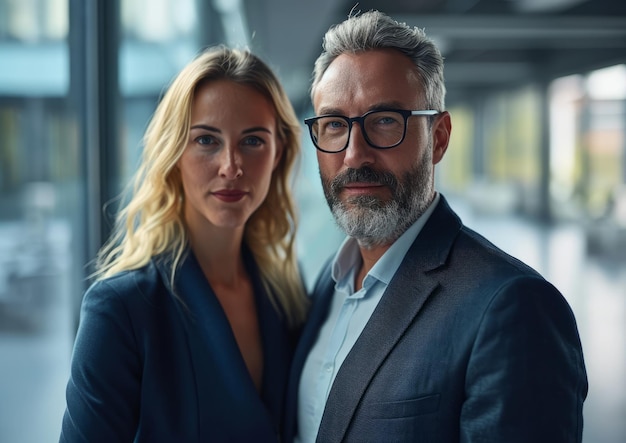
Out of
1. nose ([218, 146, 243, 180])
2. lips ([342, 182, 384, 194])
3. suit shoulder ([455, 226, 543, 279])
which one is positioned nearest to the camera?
suit shoulder ([455, 226, 543, 279])

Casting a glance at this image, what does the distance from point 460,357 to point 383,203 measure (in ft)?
1.35

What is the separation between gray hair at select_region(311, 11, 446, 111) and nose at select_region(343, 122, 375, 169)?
0.60ft

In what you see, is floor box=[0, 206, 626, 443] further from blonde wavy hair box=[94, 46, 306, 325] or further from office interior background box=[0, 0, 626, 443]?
blonde wavy hair box=[94, 46, 306, 325]

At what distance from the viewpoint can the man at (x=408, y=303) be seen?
1.15 metres

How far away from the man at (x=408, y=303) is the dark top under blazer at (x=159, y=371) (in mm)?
198

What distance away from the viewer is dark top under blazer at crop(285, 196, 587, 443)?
114 cm

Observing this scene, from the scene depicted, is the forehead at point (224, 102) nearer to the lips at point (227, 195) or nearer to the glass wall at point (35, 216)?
the lips at point (227, 195)

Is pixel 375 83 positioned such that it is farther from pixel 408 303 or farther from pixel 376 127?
pixel 408 303

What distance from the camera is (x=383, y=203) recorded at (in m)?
1.47

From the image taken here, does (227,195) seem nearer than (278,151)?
Yes

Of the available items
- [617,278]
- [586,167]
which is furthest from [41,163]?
[586,167]

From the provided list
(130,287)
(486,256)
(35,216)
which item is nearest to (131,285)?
(130,287)

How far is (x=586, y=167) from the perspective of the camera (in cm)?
936

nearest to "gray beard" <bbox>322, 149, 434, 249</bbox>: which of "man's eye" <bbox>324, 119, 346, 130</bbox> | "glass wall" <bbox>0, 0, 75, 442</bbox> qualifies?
"man's eye" <bbox>324, 119, 346, 130</bbox>
